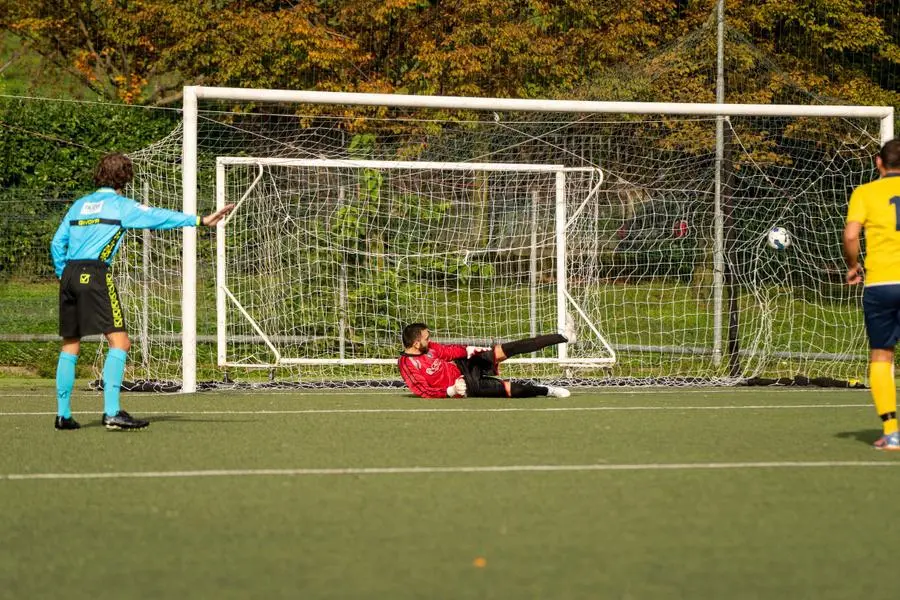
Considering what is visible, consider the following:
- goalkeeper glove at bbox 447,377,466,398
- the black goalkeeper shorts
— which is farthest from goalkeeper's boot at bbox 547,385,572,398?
goalkeeper glove at bbox 447,377,466,398

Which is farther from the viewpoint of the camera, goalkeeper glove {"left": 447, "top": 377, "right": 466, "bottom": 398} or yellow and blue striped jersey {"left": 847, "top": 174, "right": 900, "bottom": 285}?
goalkeeper glove {"left": 447, "top": 377, "right": 466, "bottom": 398}

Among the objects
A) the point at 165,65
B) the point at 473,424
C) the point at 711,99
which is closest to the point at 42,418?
the point at 473,424

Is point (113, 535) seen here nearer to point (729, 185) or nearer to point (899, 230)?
point (899, 230)

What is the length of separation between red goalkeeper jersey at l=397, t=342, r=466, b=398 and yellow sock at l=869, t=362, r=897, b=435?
4390 millimetres

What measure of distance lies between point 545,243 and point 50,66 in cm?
1952

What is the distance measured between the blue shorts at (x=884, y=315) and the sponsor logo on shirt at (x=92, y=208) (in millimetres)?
4741

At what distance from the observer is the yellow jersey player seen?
762 cm

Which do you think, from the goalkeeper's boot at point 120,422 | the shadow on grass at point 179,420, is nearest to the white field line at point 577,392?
the shadow on grass at point 179,420

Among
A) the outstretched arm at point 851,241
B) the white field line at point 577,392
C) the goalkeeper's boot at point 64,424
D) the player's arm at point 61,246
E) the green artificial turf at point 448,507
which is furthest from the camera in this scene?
the white field line at point 577,392

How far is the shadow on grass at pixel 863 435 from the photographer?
830 centimetres

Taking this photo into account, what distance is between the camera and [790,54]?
26.0 metres

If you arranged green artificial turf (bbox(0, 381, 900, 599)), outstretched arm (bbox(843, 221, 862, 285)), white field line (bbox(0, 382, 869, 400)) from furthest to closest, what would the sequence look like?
white field line (bbox(0, 382, 869, 400))
outstretched arm (bbox(843, 221, 862, 285))
green artificial turf (bbox(0, 381, 900, 599))

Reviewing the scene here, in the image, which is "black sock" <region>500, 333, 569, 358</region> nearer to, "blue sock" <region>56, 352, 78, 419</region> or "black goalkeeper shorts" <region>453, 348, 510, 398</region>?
"black goalkeeper shorts" <region>453, 348, 510, 398</region>

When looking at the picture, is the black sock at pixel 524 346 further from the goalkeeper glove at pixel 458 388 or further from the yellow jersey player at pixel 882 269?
the yellow jersey player at pixel 882 269
